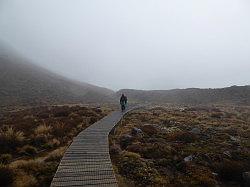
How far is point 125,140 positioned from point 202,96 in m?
65.6

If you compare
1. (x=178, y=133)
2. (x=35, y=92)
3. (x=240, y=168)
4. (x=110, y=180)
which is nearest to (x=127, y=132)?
(x=178, y=133)

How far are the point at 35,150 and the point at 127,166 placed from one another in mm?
5463

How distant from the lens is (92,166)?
42.2ft

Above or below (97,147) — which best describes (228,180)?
below

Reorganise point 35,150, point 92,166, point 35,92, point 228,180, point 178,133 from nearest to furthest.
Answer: point 92,166 < point 228,180 < point 35,150 < point 178,133 < point 35,92

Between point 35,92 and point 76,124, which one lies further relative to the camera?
point 35,92

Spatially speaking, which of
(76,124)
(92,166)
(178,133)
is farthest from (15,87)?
(92,166)

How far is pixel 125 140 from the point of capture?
18.8m

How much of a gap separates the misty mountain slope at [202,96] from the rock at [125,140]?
2050 inches

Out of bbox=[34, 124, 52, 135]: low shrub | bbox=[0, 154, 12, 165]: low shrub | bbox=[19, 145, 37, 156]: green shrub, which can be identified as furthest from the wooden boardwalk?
bbox=[34, 124, 52, 135]: low shrub

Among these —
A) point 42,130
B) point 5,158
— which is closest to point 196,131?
point 42,130

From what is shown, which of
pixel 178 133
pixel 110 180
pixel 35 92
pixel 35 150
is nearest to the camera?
pixel 110 180

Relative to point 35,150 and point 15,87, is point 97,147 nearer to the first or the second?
point 35,150

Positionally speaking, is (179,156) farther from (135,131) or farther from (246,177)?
(135,131)
